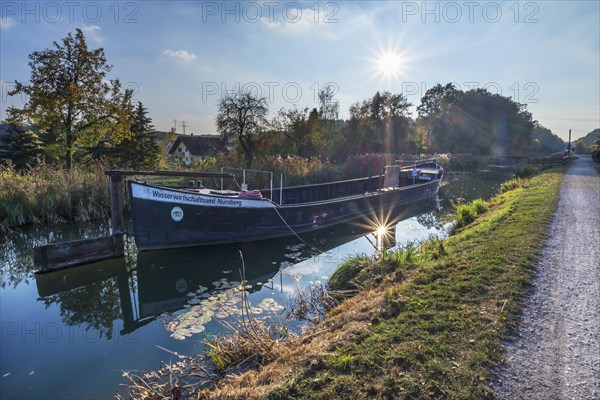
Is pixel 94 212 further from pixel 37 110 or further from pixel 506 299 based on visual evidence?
pixel 506 299

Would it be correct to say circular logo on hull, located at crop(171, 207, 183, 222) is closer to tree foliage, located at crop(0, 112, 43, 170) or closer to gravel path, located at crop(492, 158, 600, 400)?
gravel path, located at crop(492, 158, 600, 400)

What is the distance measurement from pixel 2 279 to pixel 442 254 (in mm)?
9480

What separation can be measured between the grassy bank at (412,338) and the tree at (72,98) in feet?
51.7

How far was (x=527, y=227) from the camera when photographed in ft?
25.3

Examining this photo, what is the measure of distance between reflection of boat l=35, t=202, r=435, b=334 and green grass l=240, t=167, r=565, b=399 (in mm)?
3580

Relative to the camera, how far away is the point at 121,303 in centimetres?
691

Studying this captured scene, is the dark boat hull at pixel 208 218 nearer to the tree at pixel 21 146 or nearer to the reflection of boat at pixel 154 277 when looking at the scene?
the reflection of boat at pixel 154 277

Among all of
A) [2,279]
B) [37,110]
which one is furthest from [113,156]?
[2,279]

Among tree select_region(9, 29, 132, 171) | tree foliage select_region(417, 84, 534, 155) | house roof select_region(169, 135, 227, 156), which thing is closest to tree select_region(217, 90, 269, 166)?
tree select_region(9, 29, 132, 171)

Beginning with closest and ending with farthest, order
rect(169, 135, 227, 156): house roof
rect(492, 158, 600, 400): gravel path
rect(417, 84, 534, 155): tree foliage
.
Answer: rect(492, 158, 600, 400): gravel path < rect(169, 135, 227, 156): house roof < rect(417, 84, 534, 155): tree foliage

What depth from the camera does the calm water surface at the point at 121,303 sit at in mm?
4516

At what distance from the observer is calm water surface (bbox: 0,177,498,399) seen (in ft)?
14.8

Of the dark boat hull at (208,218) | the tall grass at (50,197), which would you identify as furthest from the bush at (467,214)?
the tall grass at (50,197)

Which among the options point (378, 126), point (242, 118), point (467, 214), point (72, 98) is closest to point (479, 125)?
point (378, 126)
